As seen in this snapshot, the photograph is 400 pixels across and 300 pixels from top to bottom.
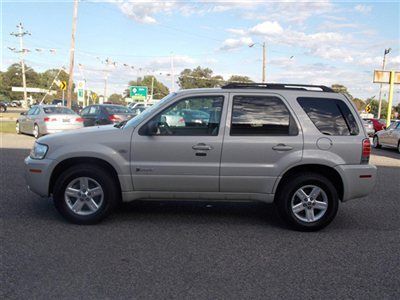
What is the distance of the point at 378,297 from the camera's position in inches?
146

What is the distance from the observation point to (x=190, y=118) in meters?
5.67

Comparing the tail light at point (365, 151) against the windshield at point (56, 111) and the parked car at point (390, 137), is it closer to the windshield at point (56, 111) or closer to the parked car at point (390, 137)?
the parked car at point (390, 137)

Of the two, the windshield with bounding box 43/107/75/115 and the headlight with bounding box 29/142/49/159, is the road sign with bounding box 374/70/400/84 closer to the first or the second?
the windshield with bounding box 43/107/75/115

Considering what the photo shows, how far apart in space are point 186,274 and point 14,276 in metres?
1.62

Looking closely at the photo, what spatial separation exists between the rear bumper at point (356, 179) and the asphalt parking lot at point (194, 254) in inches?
21.6

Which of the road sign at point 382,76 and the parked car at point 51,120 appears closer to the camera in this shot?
the parked car at point 51,120

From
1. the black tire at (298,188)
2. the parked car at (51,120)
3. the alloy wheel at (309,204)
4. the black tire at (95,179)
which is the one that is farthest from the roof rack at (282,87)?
the parked car at (51,120)

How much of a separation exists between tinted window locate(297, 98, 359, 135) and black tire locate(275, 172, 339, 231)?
2.12 ft

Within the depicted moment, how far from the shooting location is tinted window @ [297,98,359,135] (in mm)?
5602

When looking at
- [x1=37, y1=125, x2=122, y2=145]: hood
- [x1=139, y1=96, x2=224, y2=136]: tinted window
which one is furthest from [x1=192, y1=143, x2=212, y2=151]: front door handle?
[x1=37, y1=125, x2=122, y2=145]: hood

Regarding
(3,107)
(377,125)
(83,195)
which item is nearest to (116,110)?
(83,195)

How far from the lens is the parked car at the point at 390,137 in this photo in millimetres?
18237

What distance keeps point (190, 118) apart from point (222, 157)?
70 cm

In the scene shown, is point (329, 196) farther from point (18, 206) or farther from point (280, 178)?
point (18, 206)
